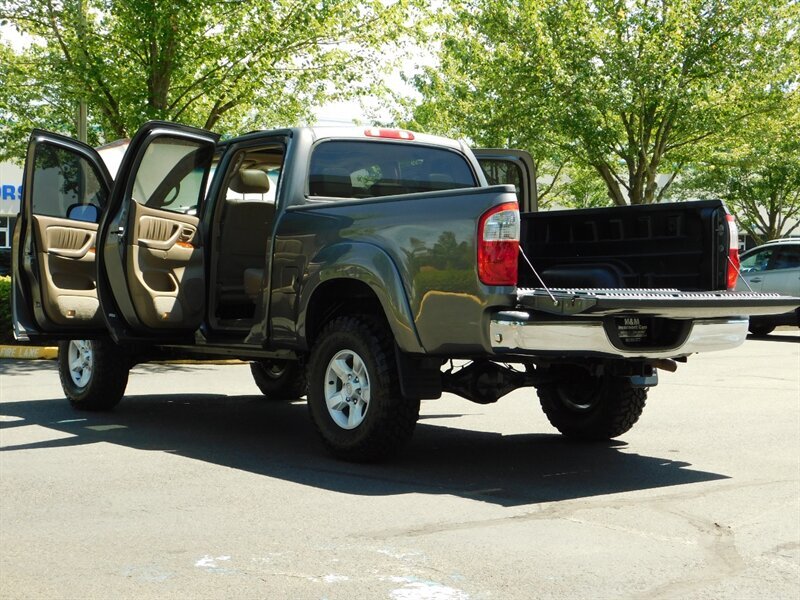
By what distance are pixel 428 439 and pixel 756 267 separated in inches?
587

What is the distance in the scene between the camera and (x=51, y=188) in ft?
29.8

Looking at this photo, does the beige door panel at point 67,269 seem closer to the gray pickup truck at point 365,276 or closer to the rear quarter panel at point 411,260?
the gray pickup truck at point 365,276

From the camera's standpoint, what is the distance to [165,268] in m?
8.41

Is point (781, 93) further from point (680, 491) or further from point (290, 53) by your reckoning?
point (680, 491)

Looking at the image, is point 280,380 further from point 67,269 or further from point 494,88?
point 494,88

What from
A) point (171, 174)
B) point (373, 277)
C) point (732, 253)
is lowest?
point (373, 277)

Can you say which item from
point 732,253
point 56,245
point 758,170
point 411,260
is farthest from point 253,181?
point 758,170

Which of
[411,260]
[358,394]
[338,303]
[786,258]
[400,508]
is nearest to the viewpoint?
[400,508]

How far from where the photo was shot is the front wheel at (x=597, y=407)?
805 centimetres

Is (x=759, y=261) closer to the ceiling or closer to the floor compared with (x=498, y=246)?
closer to the ceiling

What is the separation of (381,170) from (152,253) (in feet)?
5.86

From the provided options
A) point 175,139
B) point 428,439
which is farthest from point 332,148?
point 428,439

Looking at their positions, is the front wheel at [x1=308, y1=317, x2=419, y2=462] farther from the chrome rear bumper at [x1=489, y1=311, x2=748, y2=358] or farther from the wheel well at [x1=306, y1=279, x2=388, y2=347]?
the chrome rear bumper at [x1=489, y1=311, x2=748, y2=358]

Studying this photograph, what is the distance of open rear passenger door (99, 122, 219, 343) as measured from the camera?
8.31m
